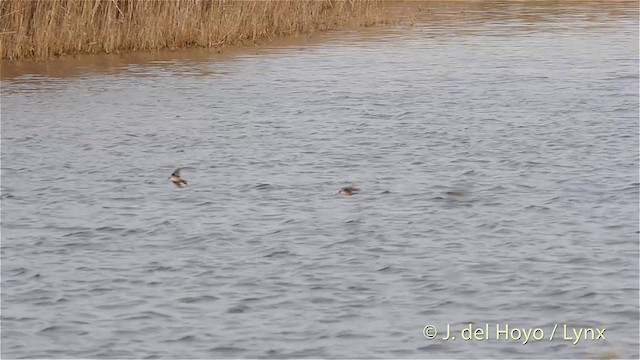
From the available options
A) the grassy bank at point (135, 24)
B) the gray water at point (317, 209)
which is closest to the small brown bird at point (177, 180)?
the gray water at point (317, 209)

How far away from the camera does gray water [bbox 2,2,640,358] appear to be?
6.31m

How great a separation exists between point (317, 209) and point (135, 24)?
9665 millimetres

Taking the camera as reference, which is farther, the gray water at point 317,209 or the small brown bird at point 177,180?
the small brown bird at point 177,180

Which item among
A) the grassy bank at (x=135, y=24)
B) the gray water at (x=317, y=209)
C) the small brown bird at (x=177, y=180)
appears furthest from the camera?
the grassy bank at (x=135, y=24)

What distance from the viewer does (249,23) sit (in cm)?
1936

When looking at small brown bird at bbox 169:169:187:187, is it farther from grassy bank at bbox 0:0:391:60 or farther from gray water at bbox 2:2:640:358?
grassy bank at bbox 0:0:391:60

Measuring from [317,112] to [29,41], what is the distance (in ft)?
17.7

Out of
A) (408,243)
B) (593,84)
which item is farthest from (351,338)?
(593,84)

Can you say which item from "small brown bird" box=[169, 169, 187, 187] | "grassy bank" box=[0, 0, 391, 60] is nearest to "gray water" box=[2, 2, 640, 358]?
"small brown bird" box=[169, 169, 187, 187]

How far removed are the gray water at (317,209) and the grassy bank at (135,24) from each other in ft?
2.00

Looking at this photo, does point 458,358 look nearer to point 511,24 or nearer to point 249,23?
point 249,23

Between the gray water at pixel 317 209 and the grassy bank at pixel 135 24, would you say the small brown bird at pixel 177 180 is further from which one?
the grassy bank at pixel 135 24

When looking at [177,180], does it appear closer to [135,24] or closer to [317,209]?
[317,209]

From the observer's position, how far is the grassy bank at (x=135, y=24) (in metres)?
16.6
